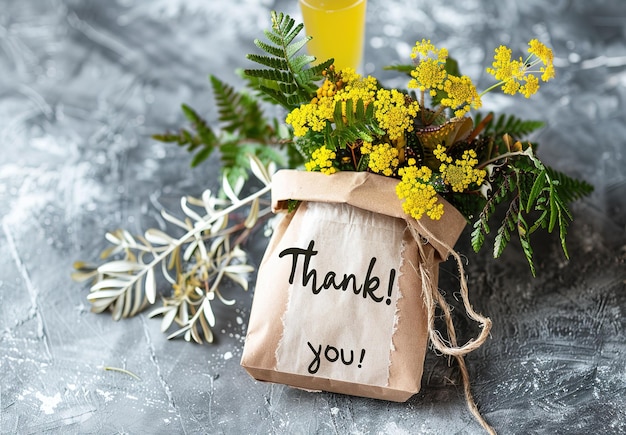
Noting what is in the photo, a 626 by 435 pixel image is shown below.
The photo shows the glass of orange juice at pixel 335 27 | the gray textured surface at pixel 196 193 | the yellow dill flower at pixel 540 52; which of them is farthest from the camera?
the glass of orange juice at pixel 335 27

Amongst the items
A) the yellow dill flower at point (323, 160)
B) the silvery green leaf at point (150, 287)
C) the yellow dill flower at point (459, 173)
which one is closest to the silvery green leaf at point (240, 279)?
the silvery green leaf at point (150, 287)

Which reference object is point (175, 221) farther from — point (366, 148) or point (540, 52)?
point (540, 52)

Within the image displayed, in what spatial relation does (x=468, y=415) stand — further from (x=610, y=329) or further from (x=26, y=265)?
(x=26, y=265)

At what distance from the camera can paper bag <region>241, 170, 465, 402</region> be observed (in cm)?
77

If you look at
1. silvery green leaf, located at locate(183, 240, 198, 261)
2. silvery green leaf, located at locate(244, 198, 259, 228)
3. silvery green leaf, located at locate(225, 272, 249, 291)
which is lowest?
silvery green leaf, located at locate(225, 272, 249, 291)

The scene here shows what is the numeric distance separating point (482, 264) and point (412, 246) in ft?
0.67

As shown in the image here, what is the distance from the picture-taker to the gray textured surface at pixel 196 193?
32.9 inches

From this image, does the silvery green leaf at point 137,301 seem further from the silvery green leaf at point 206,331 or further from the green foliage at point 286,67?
the green foliage at point 286,67

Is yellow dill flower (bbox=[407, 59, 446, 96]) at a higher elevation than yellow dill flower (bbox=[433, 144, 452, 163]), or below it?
higher

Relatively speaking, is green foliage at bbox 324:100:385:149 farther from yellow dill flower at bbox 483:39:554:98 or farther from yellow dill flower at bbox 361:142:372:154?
yellow dill flower at bbox 483:39:554:98

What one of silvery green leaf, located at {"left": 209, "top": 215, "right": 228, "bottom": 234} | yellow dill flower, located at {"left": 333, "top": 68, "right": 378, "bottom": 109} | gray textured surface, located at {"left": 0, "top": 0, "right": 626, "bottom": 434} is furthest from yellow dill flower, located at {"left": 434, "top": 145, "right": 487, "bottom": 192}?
silvery green leaf, located at {"left": 209, "top": 215, "right": 228, "bottom": 234}

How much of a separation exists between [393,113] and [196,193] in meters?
0.44

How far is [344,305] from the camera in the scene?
776 mm

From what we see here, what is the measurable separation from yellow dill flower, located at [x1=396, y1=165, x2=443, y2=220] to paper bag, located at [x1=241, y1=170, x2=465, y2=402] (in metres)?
0.03
